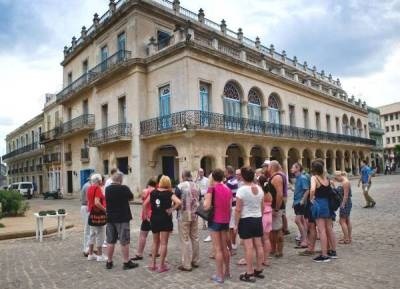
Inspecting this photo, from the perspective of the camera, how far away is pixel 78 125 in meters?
28.8

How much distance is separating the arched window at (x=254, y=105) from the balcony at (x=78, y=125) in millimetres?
11023

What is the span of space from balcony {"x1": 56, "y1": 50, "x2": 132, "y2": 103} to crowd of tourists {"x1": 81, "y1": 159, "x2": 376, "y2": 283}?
16601 mm

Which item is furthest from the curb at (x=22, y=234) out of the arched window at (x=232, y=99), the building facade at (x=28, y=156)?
the building facade at (x=28, y=156)

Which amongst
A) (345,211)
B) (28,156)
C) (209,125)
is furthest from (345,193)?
(28,156)

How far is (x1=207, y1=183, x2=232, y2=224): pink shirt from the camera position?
19.4ft

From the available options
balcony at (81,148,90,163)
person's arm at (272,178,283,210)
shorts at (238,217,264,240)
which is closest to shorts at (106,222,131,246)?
shorts at (238,217,264,240)

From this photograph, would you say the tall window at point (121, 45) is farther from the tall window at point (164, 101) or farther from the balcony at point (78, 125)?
the balcony at point (78, 125)

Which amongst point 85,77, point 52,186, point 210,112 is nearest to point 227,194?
point 210,112

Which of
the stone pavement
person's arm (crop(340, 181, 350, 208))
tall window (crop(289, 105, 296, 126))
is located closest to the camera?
the stone pavement

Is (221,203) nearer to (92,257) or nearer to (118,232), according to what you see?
(118,232)

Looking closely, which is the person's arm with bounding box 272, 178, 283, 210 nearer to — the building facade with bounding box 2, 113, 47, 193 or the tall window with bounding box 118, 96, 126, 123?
the tall window with bounding box 118, 96, 126, 123

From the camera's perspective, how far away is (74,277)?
6410mm

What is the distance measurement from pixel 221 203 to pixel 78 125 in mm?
24775

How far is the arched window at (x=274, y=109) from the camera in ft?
92.1
